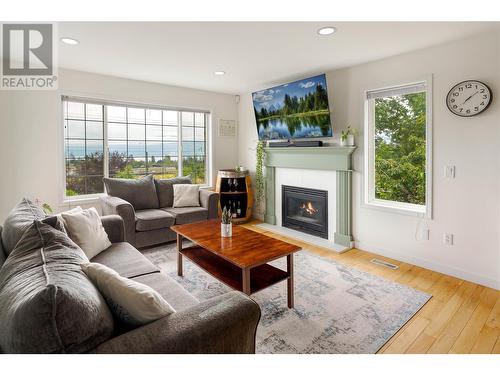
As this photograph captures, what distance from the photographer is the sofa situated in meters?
0.81

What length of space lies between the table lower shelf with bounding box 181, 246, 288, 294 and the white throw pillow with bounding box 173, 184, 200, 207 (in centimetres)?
150

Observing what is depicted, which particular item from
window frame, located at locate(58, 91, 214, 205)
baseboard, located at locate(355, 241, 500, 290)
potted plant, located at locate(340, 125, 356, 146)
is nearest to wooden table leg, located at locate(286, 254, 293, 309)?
baseboard, located at locate(355, 241, 500, 290)

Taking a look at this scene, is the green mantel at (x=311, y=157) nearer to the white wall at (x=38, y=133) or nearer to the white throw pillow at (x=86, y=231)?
the white wall at (x=38, y=133)

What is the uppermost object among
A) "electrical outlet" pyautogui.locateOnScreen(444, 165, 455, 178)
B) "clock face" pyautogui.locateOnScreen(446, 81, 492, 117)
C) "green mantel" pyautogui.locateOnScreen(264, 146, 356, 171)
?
"clock face" pyautogui.locateOnScreen(446, 81, 492, 117)

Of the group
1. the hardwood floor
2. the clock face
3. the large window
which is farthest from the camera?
the large window

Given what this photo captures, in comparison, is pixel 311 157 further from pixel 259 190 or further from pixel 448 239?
pixel 448 239

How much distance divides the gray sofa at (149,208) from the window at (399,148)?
2180 mm

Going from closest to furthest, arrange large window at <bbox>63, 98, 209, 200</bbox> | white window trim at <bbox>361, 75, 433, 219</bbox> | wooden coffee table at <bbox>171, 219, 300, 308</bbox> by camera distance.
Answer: wooden coffee table at <bbox>171, 219, 300, 308</bbox> → white window trim at <bbox>361, 75, 433, 219</bbox> → large window at <bbox>63, 98, 209, 200</bbox>

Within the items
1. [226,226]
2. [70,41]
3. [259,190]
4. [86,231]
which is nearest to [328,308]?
[226,226]

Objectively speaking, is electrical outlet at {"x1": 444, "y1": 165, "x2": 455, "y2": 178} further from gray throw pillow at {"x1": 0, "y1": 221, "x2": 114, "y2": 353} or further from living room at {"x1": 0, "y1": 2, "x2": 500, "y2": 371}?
gray throw pillow at {"x1": 0, "y1": 221, "x2": 114, "y2": 353}

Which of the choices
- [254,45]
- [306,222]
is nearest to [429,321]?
[306,222]

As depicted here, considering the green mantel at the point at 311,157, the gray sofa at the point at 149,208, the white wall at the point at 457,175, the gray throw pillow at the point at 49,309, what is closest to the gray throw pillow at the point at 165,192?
the gray sofa at the point at 149,208

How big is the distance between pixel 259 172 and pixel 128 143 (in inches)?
84.0

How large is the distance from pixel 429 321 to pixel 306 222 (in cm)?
234
